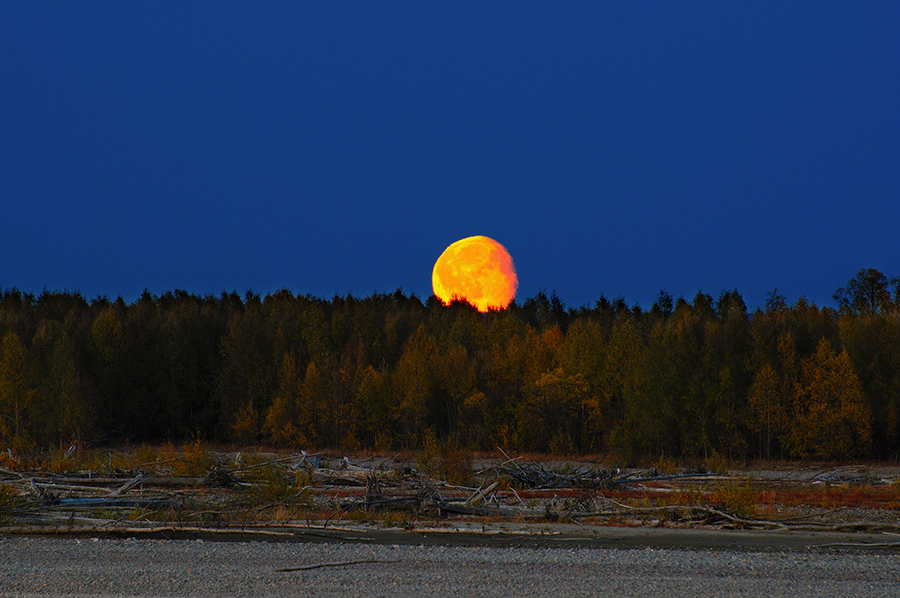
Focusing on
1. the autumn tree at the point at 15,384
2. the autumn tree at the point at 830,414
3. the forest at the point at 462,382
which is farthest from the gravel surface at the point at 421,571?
the autumn tree at the point at 15,384

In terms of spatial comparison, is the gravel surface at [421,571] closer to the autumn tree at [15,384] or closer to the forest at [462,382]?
the forest at [462,382]

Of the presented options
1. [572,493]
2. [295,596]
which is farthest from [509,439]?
[295,596]

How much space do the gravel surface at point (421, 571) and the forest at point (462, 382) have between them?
61.6ft

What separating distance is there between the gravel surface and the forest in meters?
18.8

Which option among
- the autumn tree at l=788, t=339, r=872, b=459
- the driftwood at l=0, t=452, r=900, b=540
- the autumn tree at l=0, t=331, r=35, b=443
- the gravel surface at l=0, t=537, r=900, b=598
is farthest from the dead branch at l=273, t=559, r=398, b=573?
the autumn tree at l=0, t=331, r=35, b=443

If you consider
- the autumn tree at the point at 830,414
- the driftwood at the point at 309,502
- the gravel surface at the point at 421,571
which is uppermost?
the autumn tree at the point at 830,414

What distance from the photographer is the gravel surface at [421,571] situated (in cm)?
1004

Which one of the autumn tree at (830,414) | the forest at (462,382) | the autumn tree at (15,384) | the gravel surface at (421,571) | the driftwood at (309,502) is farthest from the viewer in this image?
the autumn tree at (15,384)

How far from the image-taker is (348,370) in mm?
40750

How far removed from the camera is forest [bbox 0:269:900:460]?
113 feet

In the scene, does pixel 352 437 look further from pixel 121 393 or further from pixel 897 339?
pixel 897 339

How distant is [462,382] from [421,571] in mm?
28425

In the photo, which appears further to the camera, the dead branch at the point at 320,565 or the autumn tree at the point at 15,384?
the autumn tree at the point at 15,384

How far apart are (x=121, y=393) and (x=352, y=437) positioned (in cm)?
1428
